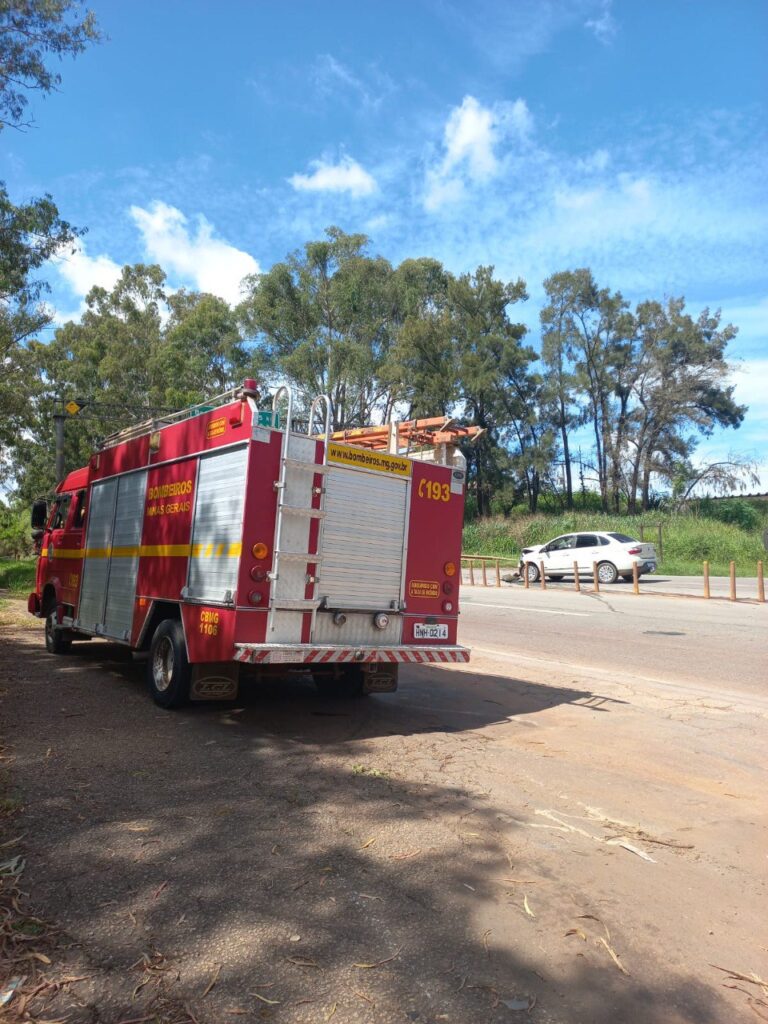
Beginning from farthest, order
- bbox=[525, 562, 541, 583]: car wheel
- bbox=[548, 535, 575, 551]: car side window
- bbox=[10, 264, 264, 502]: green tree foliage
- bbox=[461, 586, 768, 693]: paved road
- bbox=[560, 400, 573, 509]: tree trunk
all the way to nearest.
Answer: bbox=[560, 400, 573, 509]: tree trunk, bbox=[10, 264, 264, 502]: green tree foliage, bbox=[525, 562, 541, 583]: car wheel, bbox=[548, 535, 575, 551]: car side window, bbox=[461, 586, 768, 693]: paved road

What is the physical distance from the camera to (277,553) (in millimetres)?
6281

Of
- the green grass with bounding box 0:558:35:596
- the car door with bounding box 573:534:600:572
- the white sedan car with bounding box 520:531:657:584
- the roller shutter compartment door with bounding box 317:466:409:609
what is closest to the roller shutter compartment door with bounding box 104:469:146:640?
the roller shutter compartment door with bounding box 317:466:409:609

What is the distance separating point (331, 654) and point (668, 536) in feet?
115

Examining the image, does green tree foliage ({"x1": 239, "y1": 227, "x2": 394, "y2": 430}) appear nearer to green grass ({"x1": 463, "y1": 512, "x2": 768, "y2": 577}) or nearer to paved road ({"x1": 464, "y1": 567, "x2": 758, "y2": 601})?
green grass ({"x1": 463, "y1": 512, "x2": 768, "y2": 577})

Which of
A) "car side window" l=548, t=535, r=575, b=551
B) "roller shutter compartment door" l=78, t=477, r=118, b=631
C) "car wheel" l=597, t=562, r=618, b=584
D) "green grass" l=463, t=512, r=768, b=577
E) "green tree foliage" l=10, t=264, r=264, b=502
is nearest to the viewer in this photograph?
"roller shutter compartment door" l=78, t=477, r=118, b=631

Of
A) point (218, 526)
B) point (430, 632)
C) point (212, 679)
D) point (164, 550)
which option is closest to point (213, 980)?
point (212, 679)

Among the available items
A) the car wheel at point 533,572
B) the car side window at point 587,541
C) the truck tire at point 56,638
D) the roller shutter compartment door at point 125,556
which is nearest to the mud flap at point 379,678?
the roller shutter compartment door at point 125,556

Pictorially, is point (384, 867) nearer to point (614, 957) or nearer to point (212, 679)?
point (614, 957)

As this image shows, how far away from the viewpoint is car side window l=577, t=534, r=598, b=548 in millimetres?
26297

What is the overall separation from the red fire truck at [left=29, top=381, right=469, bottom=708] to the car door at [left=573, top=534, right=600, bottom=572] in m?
19.2

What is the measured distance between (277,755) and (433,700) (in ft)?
9.54

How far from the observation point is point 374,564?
23.0 feet

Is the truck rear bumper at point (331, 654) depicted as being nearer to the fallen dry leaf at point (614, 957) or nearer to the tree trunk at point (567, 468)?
the fallen dry leaf at point (614, 957)

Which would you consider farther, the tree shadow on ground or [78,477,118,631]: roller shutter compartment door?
[78,477,118,631]: roller shutter compartment door
